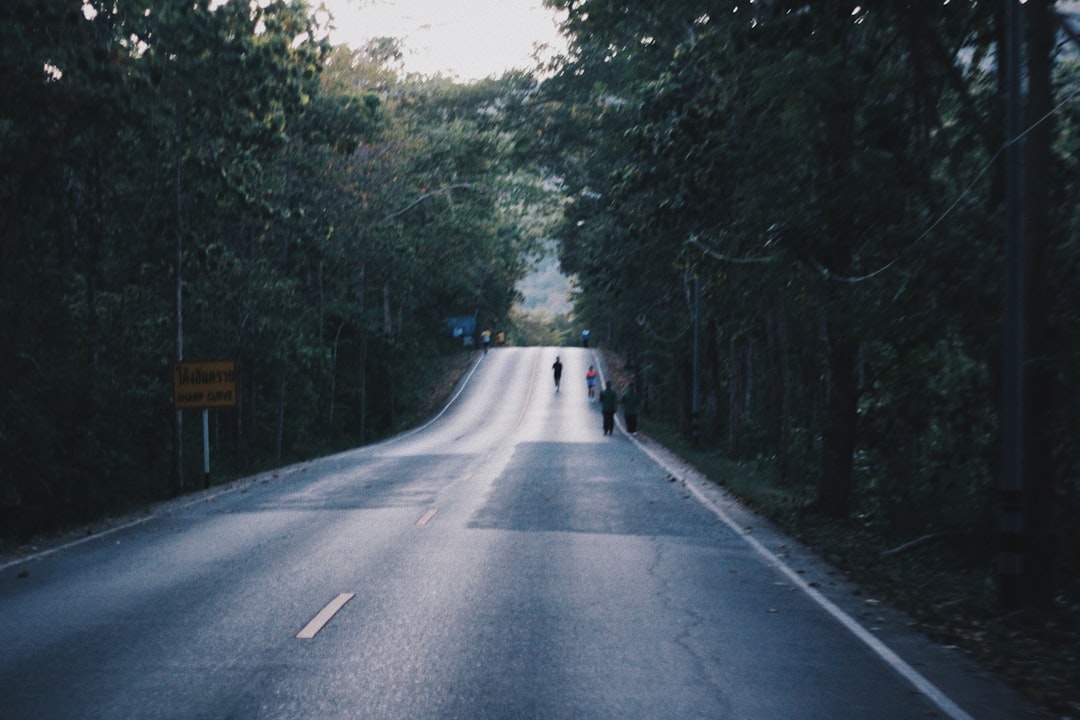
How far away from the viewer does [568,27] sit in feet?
75.6

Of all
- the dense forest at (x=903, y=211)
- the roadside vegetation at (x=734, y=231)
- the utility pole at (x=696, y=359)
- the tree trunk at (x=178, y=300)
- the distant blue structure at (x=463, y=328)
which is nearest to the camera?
the dense forest at (x=903, y=211)

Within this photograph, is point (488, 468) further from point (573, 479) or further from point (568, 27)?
point (568, 27)

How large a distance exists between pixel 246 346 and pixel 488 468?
615 inches

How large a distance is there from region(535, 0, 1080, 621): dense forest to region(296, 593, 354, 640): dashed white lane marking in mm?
5859

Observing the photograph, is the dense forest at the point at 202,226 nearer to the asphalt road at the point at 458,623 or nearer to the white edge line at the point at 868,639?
the asphalt road at the point at 458,623

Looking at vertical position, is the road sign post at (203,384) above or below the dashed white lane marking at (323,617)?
above

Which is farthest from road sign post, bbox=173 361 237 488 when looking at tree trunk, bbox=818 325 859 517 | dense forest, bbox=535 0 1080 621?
tree trunk, bbox=818 325 859 517

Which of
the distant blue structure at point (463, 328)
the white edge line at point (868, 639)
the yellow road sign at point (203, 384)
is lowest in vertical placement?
the white edge line at point (868, 639)

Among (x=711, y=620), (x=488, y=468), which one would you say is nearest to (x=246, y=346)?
(x=488, y=468)

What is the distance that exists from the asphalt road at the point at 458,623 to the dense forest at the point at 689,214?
270cm

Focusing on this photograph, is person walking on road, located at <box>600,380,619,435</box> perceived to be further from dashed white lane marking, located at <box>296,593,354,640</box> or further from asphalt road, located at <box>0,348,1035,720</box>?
dashed white lane marking, located at <box>296,593,354,640</box>

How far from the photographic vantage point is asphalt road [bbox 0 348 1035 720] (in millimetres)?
6863

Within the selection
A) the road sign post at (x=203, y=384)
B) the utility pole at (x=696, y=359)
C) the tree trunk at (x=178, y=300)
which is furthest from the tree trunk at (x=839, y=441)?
the utility pole at (x=696, y=359)

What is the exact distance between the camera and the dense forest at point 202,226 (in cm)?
1742
